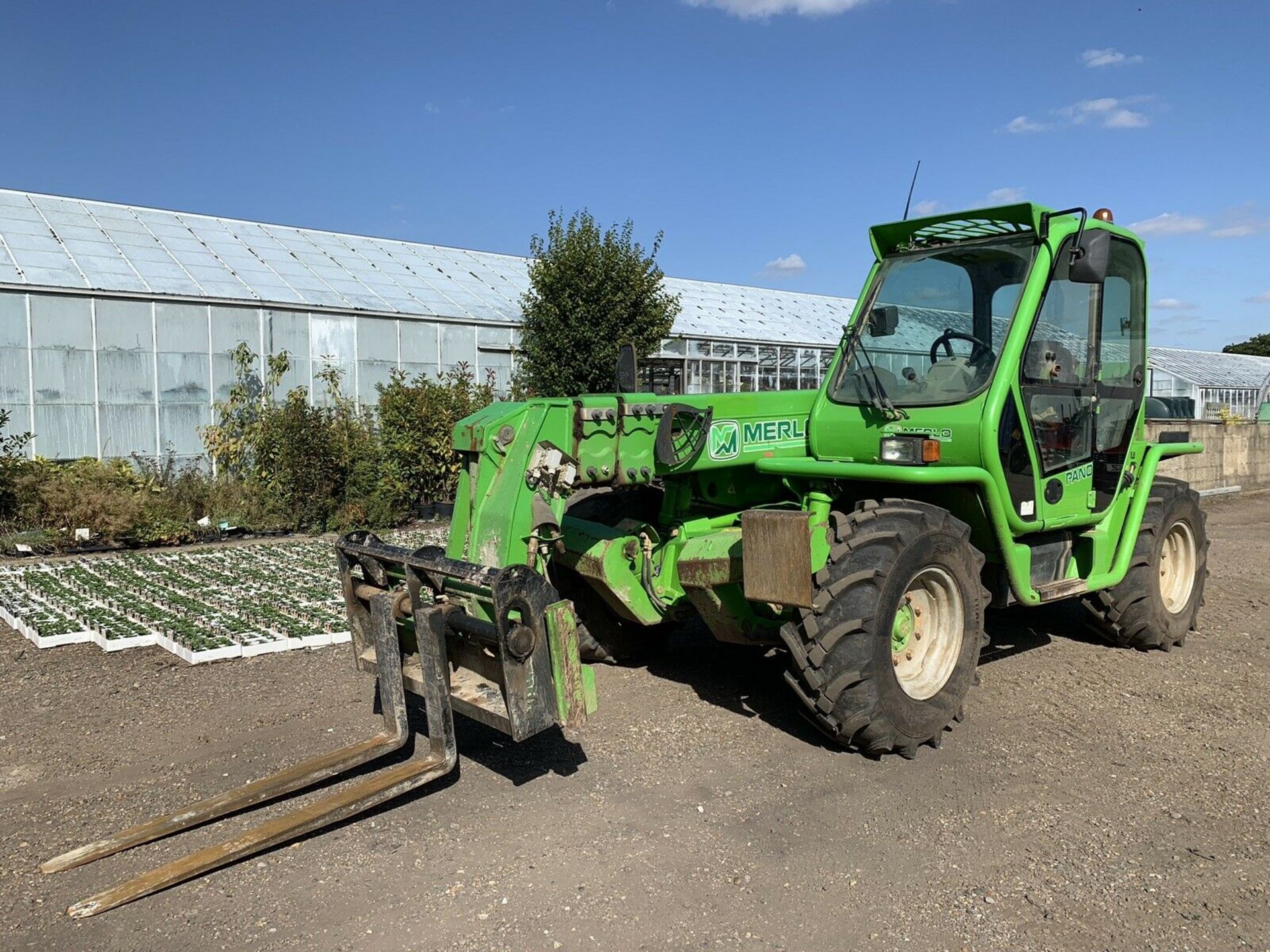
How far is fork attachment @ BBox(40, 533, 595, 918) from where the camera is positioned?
3.85 m

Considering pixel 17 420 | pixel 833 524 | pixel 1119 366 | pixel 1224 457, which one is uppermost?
pixel 1119 366

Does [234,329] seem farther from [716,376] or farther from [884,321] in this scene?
[884,321]

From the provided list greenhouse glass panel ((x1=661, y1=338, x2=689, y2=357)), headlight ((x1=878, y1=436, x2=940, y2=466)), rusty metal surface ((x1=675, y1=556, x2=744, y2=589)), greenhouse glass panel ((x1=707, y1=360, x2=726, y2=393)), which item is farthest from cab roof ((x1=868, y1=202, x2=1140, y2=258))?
greenhouse glass panel ((x1=707, y1=360, x2=726, y2=393))

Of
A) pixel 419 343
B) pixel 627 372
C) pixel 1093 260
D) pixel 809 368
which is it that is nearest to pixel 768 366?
pixel 809 368

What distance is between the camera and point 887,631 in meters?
4.72

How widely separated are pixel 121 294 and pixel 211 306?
1237 millimetres

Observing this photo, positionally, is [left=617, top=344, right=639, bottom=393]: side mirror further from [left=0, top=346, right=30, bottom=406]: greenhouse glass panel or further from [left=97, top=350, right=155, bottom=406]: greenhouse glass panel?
[left=0, top=346, right=30, bottom=406]: greenhouse glass panel

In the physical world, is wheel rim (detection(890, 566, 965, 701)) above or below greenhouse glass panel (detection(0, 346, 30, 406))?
below

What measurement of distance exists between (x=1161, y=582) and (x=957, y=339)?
119 inches

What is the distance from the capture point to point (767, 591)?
186 inches

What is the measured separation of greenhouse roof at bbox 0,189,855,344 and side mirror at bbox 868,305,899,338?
12.0 meters

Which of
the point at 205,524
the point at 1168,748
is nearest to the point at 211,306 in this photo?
the point at 205,524

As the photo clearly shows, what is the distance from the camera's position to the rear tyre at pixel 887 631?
4.63 metres

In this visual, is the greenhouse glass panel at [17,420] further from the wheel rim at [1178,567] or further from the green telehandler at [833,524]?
the wheel rim at [1178,567]
